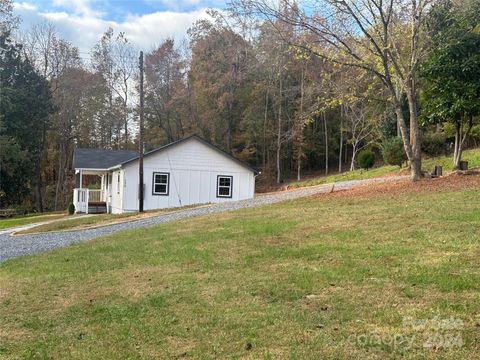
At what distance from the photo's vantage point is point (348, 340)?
3840mm

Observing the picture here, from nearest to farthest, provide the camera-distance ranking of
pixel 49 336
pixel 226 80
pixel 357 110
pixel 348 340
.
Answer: pixel 348 340 < pixel 49 336 < pixel 357 110 < pixel 226 80

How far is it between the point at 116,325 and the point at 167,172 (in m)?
21.1

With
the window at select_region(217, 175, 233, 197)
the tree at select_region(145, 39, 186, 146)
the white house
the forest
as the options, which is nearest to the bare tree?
the forest

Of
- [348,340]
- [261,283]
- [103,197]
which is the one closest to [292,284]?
[261,283]

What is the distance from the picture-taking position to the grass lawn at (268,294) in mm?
3967

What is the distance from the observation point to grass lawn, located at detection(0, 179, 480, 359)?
3967 mm

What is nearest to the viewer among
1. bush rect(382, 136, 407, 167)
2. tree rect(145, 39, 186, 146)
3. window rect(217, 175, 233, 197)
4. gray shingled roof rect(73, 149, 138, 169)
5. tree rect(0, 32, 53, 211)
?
bush rect(382, 136, 407, 167)

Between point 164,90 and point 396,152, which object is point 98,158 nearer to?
point 164,90

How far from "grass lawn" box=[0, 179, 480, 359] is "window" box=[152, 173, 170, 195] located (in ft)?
50.7

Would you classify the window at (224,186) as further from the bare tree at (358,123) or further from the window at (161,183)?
the bare tree at (358,123)

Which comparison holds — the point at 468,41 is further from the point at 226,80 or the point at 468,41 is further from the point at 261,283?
the point at 226,80

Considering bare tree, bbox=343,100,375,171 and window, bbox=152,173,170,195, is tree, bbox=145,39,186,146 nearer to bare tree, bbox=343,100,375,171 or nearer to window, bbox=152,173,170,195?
bare tree, bbox=343,100,375,171

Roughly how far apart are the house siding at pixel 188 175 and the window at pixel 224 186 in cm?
18

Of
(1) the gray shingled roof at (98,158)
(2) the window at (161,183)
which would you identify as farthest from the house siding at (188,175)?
(1) the gray shingled roof at (98,158)
